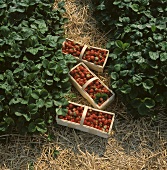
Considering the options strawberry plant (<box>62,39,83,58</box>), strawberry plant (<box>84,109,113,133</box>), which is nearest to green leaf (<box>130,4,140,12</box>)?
strawberry plant (<box>62,39,83,58</box>)

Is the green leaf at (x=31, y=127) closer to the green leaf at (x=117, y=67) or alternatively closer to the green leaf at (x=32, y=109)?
the green leaf at (x=32, y=109)

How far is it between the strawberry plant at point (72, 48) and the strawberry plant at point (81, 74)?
20cm

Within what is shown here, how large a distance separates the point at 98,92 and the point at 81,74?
31cm

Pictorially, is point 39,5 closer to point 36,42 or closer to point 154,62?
point 36,42

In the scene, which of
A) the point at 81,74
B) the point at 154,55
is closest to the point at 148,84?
the point at 154,55

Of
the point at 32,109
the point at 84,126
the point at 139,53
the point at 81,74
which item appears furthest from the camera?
the point at 81,74

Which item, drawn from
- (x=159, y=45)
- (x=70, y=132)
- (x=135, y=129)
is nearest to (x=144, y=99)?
(x=135, y=129)

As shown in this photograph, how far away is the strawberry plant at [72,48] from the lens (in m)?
4.56

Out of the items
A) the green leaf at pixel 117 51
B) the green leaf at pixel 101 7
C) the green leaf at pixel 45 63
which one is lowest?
the green leaf at pixel 117 51

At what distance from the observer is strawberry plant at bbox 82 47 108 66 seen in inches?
178

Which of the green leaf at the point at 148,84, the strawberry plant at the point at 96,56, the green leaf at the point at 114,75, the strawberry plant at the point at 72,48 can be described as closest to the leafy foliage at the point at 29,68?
the strawberry plant at the point at 72,48

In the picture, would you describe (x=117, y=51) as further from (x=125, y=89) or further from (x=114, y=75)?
(x=125, y=89)

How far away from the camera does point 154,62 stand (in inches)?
166

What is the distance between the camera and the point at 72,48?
15.1 ft
